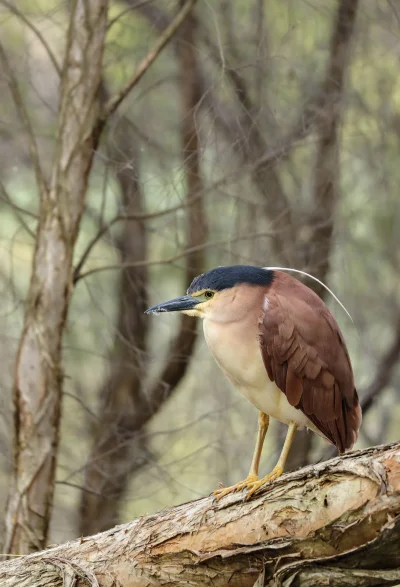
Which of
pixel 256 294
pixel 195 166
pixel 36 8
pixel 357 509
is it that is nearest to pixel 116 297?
pixel 195 166

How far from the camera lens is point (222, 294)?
1.61 metres

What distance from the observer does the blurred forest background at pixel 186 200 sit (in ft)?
9.03

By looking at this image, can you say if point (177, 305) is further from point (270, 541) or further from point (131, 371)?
point (131, 371)

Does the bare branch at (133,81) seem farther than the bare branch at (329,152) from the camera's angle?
No

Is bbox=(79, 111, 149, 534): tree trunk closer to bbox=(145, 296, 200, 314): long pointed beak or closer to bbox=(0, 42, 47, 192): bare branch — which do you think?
bbox=(0, 42, 47, 192): bare branch

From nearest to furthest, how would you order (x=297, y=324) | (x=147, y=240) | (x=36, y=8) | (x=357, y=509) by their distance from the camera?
1. (x=357, y=509)
2. (x=297, y=324)
3. (x=36, y=8)
4. (x=147, y=240)

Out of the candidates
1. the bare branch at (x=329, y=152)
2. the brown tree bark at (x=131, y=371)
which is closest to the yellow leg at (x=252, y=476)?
the brown tree bark at (x=131, y=371)

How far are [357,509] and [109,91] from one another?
223cm

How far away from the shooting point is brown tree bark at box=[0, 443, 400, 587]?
4.27 ft

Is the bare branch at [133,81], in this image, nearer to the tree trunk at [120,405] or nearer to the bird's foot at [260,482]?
the tree trunk at [120,405]

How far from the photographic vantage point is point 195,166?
264 cm

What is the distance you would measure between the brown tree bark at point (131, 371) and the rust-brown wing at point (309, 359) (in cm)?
118

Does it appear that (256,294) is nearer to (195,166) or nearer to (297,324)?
(297,324)

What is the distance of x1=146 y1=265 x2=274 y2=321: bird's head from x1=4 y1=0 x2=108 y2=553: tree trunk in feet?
2.92
